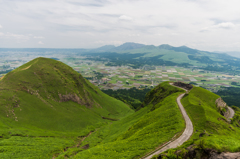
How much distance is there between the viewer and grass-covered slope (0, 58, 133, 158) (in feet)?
190

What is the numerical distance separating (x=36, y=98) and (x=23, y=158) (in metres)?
56.0

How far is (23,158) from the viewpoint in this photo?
46.7m

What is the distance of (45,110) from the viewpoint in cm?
8812

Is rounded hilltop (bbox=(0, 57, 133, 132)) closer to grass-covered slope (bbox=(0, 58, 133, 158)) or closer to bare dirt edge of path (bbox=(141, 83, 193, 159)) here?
grass-covered slope (bbox=(0, 58, 133, 158))

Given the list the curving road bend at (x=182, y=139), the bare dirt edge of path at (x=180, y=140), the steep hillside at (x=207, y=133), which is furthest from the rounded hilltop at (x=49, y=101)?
the steep hillside at (x=207, y=133)

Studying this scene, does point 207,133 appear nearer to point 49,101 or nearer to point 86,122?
point 86,122

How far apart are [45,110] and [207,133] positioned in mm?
98707

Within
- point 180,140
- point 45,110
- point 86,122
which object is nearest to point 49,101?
point 45,110

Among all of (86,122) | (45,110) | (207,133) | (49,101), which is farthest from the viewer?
(49,101)

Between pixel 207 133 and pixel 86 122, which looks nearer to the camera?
pixel 207 133

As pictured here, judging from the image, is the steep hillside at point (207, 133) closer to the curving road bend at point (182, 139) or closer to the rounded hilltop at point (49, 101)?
the curving road bend at point (182, 139)

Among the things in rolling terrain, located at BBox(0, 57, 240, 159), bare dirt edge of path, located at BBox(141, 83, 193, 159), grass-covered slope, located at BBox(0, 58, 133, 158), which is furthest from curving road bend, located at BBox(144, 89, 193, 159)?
grass-covered slope, located at BBox(0, 58, 133, 158)

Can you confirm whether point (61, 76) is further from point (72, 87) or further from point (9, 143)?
point (9, 143)

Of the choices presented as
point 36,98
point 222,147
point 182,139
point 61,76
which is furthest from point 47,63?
point 222,147
